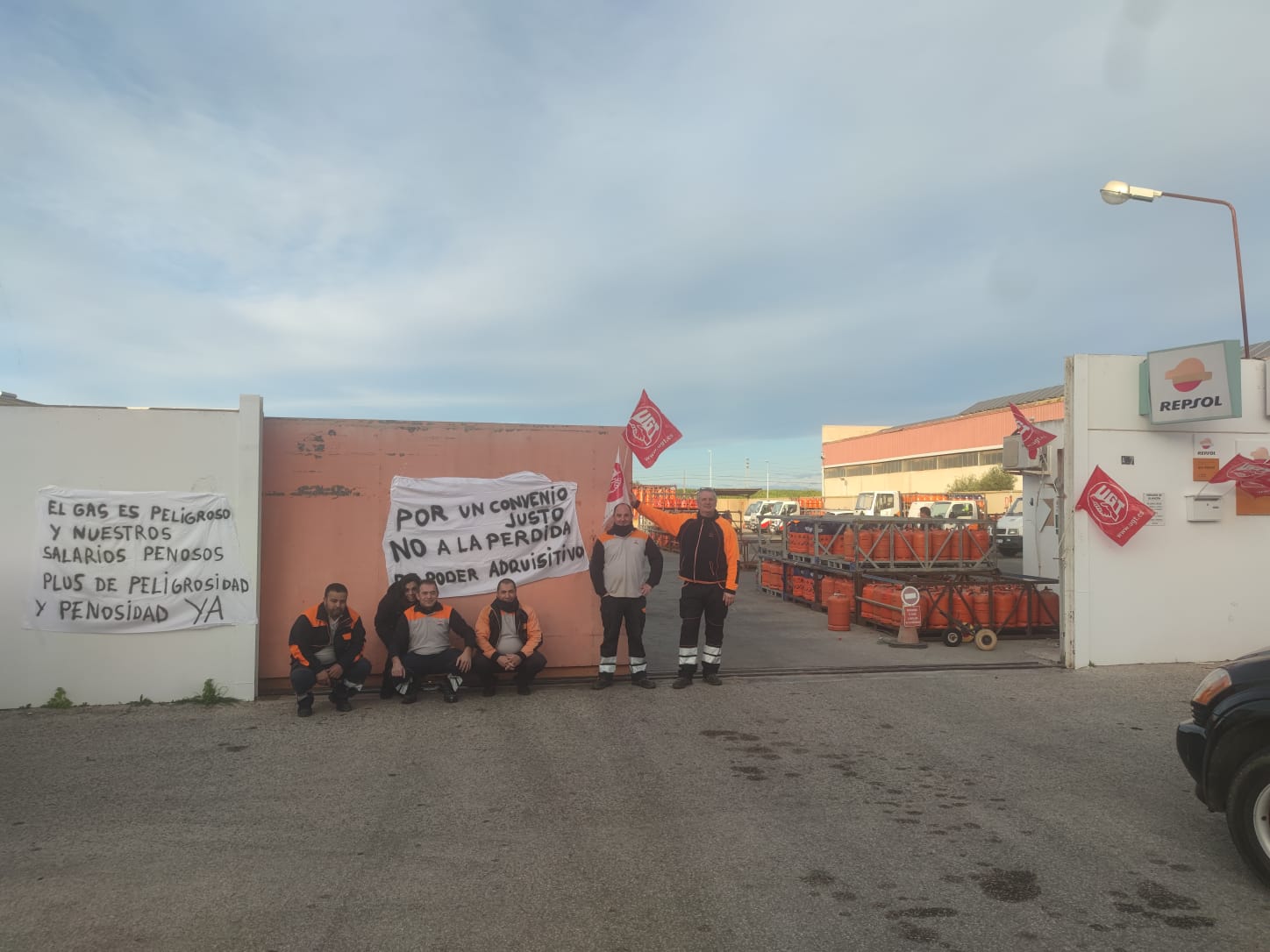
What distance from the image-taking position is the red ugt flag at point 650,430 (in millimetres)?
9422

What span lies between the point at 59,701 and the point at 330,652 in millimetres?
2483

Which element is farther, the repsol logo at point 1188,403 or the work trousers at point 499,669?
the repsol logo at point 1188,403

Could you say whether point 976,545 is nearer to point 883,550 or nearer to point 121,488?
point 883,550

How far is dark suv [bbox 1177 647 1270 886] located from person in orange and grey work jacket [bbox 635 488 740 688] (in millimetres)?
4859

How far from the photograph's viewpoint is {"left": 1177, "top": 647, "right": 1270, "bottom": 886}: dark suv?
14.4 ft

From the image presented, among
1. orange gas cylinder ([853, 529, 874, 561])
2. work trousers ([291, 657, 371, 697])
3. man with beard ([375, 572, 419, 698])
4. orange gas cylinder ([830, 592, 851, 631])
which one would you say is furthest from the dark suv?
orange gas cylinder ([853, 529, 874, 561])

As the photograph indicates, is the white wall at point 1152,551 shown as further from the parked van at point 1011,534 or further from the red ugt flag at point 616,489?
the parked van at point 1011,534

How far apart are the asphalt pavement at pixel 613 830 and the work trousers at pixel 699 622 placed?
3.44 ft

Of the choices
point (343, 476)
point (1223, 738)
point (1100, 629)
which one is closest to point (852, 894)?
point (1223, 738)

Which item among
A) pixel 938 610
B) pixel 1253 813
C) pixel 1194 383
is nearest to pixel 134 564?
pixel 1253 813

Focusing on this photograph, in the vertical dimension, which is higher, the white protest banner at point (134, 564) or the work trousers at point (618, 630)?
the white protest banner at point (134, 564)

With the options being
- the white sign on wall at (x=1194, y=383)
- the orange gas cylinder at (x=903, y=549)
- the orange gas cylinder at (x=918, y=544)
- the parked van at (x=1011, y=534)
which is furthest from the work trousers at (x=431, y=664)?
the parked van at (x=1011, y=534)

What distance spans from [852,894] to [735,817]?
1.17 m

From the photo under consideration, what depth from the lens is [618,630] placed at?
9.22m
